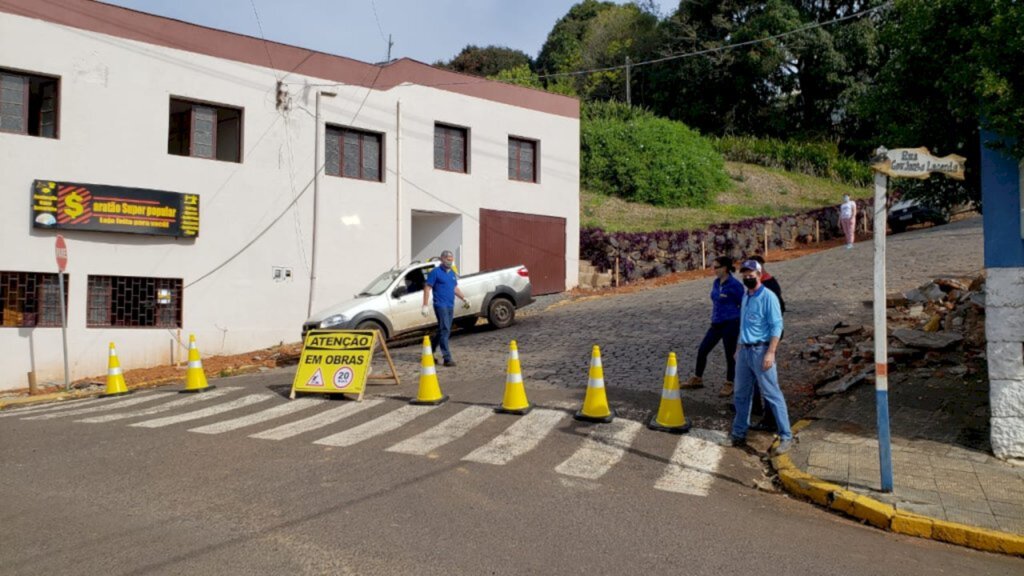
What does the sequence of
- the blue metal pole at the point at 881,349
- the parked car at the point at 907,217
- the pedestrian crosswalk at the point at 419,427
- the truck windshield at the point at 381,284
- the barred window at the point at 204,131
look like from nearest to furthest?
1. the blue metal pole at the point at 881,349
2. the pedestrian crosswalk at the point at 419,427
3. the truck windshield at the point at 381,284
4. the barred window at the point at 204,131
5. the parked car at the point at 907,217

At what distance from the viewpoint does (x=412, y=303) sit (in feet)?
53.3

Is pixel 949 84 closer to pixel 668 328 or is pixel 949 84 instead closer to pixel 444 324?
pixel 444 324

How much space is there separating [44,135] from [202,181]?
10.3 ft

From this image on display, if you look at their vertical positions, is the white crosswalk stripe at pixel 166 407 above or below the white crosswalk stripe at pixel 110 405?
above

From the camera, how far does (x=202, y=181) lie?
17.7 metres

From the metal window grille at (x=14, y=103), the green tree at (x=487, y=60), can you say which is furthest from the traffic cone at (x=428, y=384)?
the green tree at (x=487, y=60)

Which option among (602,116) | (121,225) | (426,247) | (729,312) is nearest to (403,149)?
(426,247)

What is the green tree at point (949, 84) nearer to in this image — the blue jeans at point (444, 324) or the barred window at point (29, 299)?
the blue jeans at point (444, 324)

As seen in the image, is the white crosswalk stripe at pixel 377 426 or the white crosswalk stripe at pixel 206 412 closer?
the white crosswalk stripe at pixel 377 426

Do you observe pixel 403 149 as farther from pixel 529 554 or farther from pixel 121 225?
pixel 529 554

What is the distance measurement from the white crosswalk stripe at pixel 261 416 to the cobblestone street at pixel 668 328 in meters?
2.61

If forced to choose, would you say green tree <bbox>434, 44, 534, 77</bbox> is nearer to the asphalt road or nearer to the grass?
the grass

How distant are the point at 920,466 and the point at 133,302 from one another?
15.4 meters

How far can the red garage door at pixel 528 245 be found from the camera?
74.6 ft
